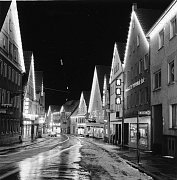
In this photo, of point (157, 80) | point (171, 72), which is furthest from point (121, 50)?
point (171, 72)

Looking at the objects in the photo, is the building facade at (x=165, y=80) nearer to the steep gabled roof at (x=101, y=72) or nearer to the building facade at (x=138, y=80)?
the building facade at (x=138, y=80)

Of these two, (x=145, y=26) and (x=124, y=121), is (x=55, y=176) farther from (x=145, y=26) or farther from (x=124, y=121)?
(x=124, y=121)

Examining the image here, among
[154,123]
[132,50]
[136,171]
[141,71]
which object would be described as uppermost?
[132,50]

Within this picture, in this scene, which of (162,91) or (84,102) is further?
(84,102)

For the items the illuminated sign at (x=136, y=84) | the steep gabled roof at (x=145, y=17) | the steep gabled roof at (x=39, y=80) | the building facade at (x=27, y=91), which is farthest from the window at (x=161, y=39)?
the steep gabled roof at (x=39, y=80)

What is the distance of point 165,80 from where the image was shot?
78.8 ft

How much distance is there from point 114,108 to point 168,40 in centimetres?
2714

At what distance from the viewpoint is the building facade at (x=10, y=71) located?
37250 mm

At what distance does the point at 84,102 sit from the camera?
94062 millimetres

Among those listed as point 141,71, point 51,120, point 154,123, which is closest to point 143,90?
point 141,71

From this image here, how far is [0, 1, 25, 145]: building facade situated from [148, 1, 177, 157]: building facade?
15.9 m

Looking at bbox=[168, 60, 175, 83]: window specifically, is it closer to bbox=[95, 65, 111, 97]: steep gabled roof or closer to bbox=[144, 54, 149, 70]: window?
bbox=[144, 54, 149, 70]: window

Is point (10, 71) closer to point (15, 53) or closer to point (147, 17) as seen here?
point (15, 53)

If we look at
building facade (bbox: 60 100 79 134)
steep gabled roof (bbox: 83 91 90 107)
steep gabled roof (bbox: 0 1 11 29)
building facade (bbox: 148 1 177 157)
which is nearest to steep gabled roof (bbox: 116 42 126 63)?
building facade (bbox: 148 1 177 157)
